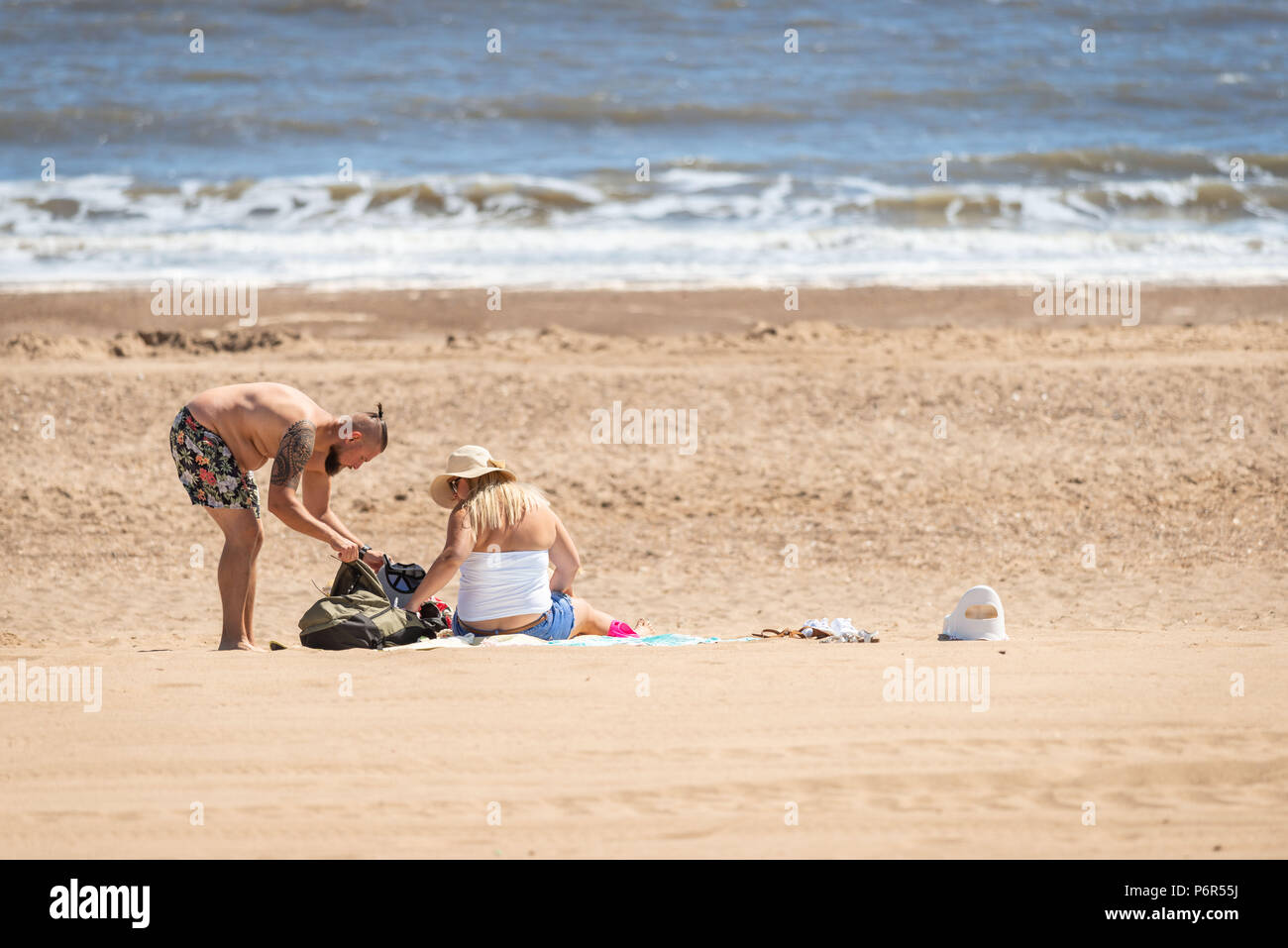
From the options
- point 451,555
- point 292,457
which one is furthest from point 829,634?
point 292,457

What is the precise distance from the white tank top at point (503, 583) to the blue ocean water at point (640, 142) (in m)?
8.81

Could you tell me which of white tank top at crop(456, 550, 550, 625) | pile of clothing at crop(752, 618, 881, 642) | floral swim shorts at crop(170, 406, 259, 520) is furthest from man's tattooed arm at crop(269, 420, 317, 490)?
pile of clothing at crop(752, 618, 881, 642)

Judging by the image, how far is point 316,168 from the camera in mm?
19969

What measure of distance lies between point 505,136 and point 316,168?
3364mm

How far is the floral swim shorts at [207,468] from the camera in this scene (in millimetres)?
5621

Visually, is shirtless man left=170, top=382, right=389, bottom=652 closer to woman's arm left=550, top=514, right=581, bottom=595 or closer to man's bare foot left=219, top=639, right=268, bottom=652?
man's bare foot left=219, top=639, right=268, bottom=652

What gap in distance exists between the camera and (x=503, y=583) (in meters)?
5.45

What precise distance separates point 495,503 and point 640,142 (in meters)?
16.9

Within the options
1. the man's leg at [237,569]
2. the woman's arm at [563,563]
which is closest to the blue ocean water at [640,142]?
the woman's arm at [563,563]

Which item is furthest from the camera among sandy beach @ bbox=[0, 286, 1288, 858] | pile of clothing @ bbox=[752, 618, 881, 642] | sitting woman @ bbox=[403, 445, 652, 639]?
pile of clothing @ bbox=[752, 618, 881, 642]

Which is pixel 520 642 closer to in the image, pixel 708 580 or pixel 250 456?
pixel 250 456

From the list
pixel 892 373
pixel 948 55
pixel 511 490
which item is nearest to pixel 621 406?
pixel 892 373

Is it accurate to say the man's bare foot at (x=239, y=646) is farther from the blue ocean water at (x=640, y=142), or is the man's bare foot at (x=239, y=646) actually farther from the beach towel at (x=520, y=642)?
the blue ocean water at (x=640, y=142)

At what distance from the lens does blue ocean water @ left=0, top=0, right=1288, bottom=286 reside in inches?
623
